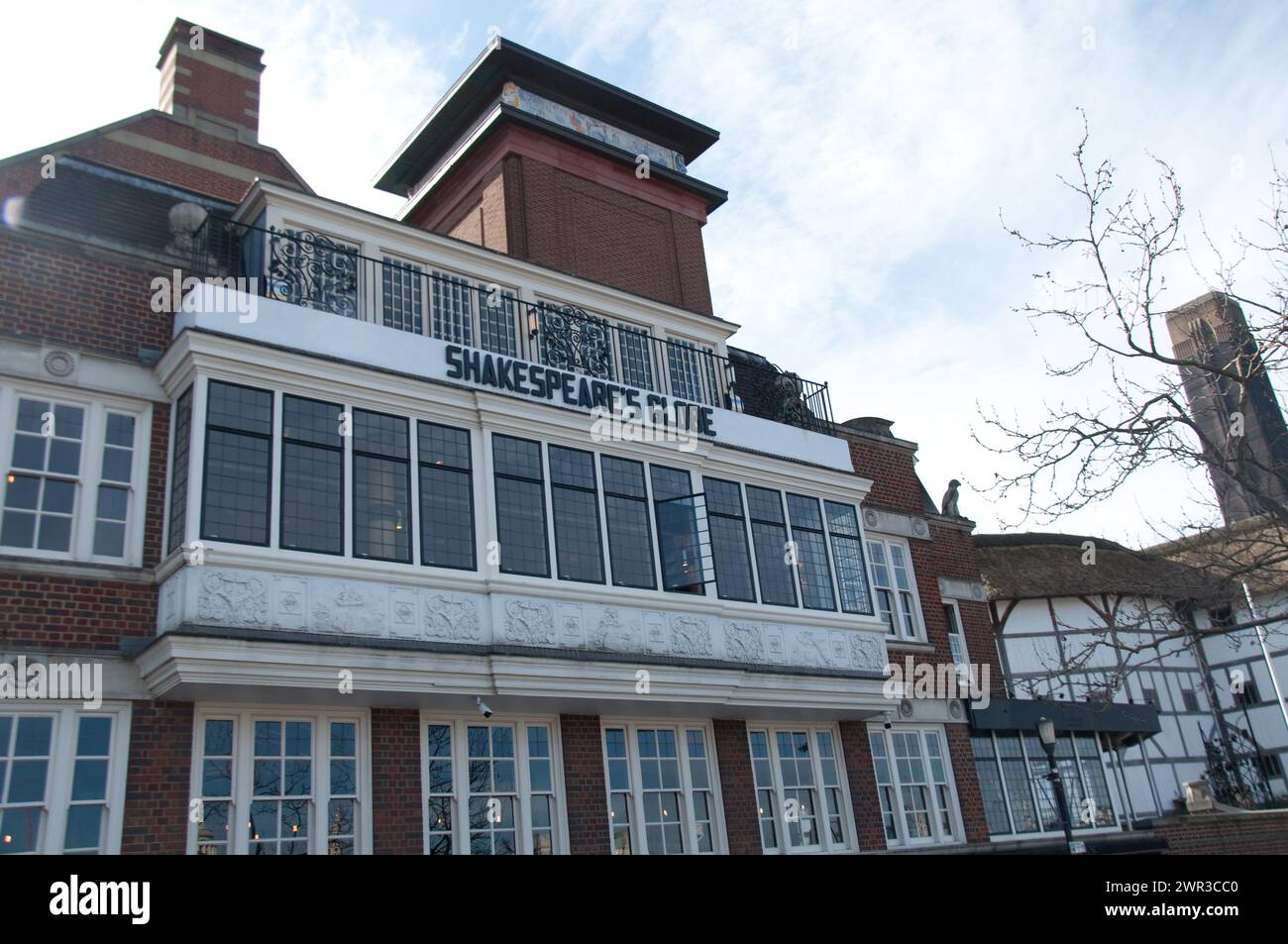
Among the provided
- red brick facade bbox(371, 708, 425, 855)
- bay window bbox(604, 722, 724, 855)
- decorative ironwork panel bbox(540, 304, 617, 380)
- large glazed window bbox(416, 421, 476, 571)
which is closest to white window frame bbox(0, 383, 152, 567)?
large glazed window bbox(416, 421, 476, 571)

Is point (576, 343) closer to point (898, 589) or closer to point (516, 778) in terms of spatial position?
point (516, 778)

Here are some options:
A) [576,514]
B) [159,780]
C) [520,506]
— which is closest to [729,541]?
[576,514]

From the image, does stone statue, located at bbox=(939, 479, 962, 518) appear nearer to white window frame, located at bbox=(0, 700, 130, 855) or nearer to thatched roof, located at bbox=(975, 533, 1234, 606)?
Result: thatched roof, located at bbox=(975, 533, 1234, 606)

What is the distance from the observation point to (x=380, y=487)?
12836 mm

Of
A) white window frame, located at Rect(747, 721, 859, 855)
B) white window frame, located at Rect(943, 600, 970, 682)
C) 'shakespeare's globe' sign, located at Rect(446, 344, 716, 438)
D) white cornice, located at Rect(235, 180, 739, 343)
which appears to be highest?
white cornice, located at Rect(235, 180, 739, 343)

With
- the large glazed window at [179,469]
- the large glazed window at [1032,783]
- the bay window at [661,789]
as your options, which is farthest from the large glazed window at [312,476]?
the large glazed window at [1032,783]

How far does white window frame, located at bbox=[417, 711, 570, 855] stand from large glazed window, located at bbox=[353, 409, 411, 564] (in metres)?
2.18

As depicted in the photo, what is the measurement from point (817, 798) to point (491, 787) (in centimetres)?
589

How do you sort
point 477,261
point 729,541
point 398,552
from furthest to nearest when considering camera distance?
point 729,541, point 477,261, point 398,552

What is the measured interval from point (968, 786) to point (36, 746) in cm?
1489

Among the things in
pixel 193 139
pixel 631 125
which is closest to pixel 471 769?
pixel 193 139

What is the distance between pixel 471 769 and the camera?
13242mm

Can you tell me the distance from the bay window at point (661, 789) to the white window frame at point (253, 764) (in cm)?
350

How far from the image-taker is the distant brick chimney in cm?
1948
